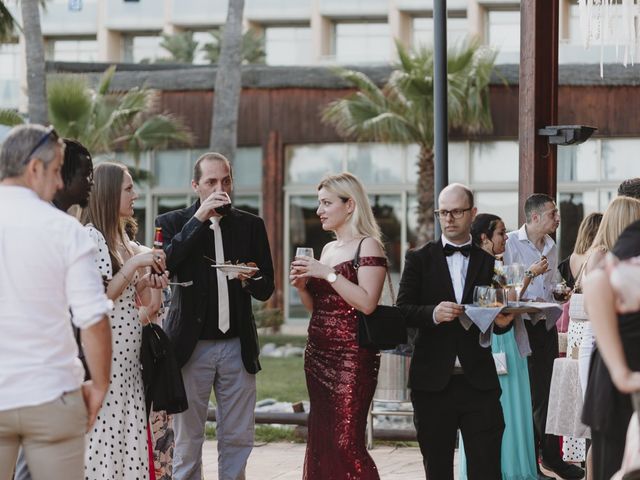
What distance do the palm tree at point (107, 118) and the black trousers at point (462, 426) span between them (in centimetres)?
1818

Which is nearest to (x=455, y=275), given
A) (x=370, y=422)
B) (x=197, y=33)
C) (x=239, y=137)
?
(x=370, y=422)

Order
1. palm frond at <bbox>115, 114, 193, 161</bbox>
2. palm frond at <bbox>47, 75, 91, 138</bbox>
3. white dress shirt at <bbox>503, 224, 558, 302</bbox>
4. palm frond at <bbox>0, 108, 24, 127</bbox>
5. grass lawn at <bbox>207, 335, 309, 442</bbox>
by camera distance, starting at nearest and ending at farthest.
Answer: white dress shirt at <bbox>503, 224, 558, 302</bbox>
grass lawn at <bbox>207, 335, 309, 442</bbox>
palm frond at <bbox>0, 108, 24, 127</bbox>
palm frond at <bbox>47, 75, 91, 138</bbox>
palm frond at <bbox>115, 114, 193, 161</bbox>

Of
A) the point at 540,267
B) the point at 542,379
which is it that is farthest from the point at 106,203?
the point at 542,379

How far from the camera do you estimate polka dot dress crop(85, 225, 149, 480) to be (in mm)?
6371

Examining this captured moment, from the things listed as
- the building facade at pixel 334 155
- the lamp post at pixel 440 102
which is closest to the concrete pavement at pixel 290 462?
the lamp post at pixel 440 102

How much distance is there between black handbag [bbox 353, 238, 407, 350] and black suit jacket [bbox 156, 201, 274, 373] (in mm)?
819

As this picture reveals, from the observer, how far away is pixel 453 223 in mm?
6816

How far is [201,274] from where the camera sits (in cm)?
734

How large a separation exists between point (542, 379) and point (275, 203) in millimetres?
20501

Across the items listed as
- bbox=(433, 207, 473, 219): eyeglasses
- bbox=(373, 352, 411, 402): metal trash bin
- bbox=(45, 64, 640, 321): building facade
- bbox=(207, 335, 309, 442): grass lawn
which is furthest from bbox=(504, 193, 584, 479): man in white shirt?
bbox=(45, 64, 640, 321): building facade

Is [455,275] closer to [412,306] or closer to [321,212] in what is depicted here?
[412,306]

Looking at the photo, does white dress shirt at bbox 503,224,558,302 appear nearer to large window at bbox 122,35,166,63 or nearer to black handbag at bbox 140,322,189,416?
black handbag at bbox 140,322,189,416

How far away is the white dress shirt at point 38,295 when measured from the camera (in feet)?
14.8

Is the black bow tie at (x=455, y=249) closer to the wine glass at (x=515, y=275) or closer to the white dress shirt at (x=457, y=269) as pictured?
the white dress shirt at (x=457, y=269)
